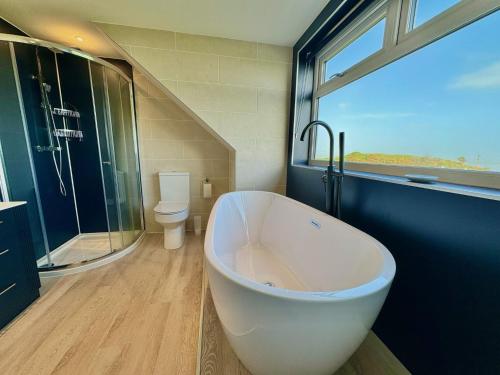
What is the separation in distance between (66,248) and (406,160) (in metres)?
3.17

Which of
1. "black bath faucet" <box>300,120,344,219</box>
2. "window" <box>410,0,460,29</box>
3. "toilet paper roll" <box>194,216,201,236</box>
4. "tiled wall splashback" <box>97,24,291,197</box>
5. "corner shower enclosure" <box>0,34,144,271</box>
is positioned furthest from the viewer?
"toilet paper roll" <box>194,216,201,236</box>

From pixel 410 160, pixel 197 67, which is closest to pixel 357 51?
pixel 410 160

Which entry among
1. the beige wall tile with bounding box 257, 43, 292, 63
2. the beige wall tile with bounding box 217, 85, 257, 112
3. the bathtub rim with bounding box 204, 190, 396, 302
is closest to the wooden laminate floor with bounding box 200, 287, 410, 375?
the bathtub rim with bounding box 204, 190, 396, 302

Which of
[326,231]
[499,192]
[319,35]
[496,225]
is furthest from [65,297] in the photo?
[319,35]

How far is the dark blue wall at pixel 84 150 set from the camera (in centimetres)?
216

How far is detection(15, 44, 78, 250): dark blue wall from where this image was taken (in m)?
1.83

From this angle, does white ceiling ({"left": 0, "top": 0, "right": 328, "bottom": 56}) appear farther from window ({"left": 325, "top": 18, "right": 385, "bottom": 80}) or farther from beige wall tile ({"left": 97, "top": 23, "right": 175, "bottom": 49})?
window ({"left": 325, "top": 18, "right": 385, "bottom": 80})

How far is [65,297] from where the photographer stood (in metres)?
1.51

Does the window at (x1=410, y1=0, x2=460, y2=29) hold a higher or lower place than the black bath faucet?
higher

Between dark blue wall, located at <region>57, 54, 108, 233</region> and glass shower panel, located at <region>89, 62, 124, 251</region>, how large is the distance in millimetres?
91

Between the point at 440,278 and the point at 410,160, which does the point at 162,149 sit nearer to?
the point at 410,160

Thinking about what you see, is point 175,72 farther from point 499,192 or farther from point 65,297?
point 499,192

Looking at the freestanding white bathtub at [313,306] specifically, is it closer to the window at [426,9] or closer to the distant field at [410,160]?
the distant field at [410,160]

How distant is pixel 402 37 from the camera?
3.92 feet
